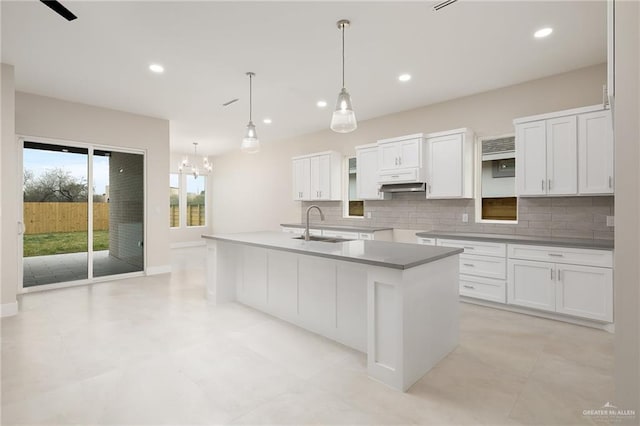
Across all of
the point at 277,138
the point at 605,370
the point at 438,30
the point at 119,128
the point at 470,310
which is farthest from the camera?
the point at 277,138

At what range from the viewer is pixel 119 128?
5402mm

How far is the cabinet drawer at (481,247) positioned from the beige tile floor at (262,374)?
734mm

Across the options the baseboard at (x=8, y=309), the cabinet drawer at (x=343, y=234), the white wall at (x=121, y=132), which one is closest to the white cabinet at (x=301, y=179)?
the cabinet drawer at (x=343, y=234)

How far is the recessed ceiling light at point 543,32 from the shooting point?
2900 millimetres

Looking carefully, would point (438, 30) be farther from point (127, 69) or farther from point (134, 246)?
point (134, 246)

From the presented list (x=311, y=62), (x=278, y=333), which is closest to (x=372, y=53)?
(x=311, y=62)

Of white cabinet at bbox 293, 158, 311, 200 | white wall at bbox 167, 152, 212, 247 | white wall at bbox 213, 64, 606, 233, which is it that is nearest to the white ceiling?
white wall at bbox 213, 64, 606, 233

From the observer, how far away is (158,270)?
579 centimetres

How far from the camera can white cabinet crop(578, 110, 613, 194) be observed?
328cm

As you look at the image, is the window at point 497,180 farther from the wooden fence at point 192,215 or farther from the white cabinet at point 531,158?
the wooden fence at point 192,215

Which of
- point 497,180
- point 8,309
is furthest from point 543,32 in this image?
point 8,309

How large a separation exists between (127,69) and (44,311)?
3049 mm

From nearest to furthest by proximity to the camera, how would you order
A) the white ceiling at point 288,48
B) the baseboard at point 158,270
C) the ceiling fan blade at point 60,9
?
1. the ceiling fan blade at point 60,9
2. the white ceiling at point 288,48
3. the baseboard at point 158,270

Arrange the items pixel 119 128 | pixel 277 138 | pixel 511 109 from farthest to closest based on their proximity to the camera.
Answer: pixel 277 138
pixel 119 128
pixel 511 109
